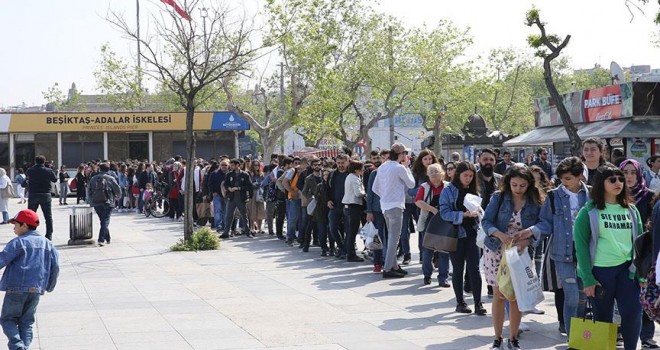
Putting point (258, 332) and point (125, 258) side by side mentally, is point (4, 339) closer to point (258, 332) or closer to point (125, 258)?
point (258, 332)

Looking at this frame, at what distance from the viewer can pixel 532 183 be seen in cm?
812

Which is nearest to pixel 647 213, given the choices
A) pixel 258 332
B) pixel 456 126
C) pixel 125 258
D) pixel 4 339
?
pixel 258 332

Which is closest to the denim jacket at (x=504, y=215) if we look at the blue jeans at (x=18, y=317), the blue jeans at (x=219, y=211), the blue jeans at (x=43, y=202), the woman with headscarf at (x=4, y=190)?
the blue jeans at (x=18, y=317)

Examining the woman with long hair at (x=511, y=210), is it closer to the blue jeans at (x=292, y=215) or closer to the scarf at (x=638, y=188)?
the scarf at (x=638, y=188)

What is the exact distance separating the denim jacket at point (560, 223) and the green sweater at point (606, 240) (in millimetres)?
751

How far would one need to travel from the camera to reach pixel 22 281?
783 centimetres

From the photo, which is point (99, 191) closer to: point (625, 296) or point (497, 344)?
point (497, 344)

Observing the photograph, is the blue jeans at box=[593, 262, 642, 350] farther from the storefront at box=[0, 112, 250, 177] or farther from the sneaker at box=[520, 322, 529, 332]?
the storefront at box=[0, 112, 250, 177]

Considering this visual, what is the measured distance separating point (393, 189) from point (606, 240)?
19.5 feet

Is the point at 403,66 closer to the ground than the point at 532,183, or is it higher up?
higher up

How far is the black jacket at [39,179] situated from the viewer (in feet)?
64.5

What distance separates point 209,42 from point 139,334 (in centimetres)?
Result: 1261

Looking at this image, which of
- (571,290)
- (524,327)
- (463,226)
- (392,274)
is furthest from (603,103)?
(571,290)

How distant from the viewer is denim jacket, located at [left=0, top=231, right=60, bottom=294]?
25.7ft
